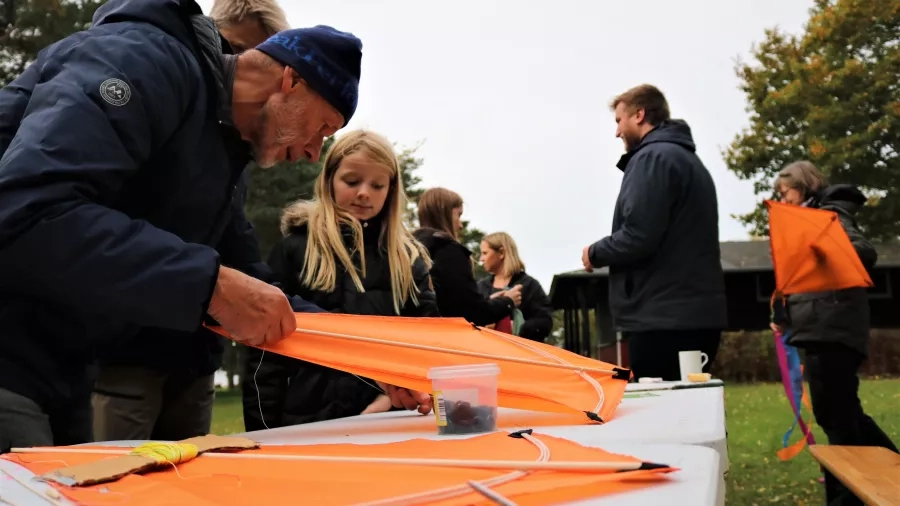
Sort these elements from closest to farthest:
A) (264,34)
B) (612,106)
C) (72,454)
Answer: (72,454)
(264,34)
(612,106)

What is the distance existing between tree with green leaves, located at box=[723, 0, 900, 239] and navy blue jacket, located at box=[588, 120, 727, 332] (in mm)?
22921

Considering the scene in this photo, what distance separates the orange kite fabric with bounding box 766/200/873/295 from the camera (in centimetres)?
455

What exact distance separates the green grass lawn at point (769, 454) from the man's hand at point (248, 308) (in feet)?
7.73

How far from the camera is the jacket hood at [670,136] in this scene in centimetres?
414

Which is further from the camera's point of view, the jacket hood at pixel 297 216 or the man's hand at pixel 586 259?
the man's hand at pixel 586 259

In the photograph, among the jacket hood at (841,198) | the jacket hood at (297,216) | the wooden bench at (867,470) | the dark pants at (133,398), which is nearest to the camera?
the dark pants at (133,398)

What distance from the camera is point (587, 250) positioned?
4012 millimetres

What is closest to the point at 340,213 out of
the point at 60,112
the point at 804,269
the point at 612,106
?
the point at 60,112

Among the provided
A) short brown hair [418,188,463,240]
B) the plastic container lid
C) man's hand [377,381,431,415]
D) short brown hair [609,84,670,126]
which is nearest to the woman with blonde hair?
short brown hair [418,188,463,240]


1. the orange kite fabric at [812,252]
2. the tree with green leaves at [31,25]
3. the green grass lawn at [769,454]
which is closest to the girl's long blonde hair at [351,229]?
the green grass lawn at [769,454]

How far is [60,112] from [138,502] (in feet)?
2.46

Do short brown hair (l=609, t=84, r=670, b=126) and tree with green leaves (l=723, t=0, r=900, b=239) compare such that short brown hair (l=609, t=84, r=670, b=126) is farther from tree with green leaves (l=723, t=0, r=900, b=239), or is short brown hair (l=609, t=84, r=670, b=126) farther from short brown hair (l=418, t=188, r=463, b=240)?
tree with green leaves (l=723, t=0, r=900, b=239)

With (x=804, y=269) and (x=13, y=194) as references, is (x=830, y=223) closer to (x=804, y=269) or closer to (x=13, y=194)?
(x=804, y=269)

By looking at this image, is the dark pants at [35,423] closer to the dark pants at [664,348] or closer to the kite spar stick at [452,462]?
the kite spar stick at [452,462]
